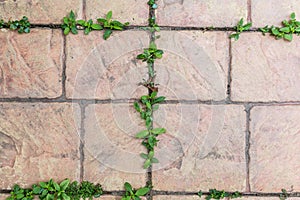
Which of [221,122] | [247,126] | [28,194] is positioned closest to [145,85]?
[221,122]

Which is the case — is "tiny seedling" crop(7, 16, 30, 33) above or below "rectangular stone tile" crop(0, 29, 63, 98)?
above

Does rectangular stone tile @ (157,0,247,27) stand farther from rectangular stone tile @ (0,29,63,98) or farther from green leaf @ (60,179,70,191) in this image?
green leaf @ (60,179,70,191)

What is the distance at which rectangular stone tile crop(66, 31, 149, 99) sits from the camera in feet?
7.52

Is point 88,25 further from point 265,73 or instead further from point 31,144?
point 265,73

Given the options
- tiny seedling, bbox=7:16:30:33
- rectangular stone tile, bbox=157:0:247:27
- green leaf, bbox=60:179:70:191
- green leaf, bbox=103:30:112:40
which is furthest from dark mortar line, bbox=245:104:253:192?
tiny seedling, bbox=7:16:30:33

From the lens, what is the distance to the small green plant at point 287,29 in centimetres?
229

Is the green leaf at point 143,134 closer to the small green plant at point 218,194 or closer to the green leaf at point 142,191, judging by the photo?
the green leaf at point 142,191

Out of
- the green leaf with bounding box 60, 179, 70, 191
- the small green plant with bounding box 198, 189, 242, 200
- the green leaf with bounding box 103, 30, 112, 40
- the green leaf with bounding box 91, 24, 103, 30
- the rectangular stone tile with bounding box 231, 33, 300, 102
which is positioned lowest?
the small green plant with bounding box 198, 189, 242, 200

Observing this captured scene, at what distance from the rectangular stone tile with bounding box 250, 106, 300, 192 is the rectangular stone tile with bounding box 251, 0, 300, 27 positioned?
523mm

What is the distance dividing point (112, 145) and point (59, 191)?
41 centimetres

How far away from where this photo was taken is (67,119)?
7.52 ft

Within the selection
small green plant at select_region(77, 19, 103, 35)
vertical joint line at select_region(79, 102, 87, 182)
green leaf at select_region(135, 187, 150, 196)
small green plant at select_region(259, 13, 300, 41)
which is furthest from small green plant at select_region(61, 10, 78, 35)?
small green plant at select_region(259, 13, 300, 41)

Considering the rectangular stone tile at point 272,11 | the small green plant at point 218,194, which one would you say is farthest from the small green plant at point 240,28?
the small green plant at point 218,194

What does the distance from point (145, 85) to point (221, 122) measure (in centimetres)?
51
